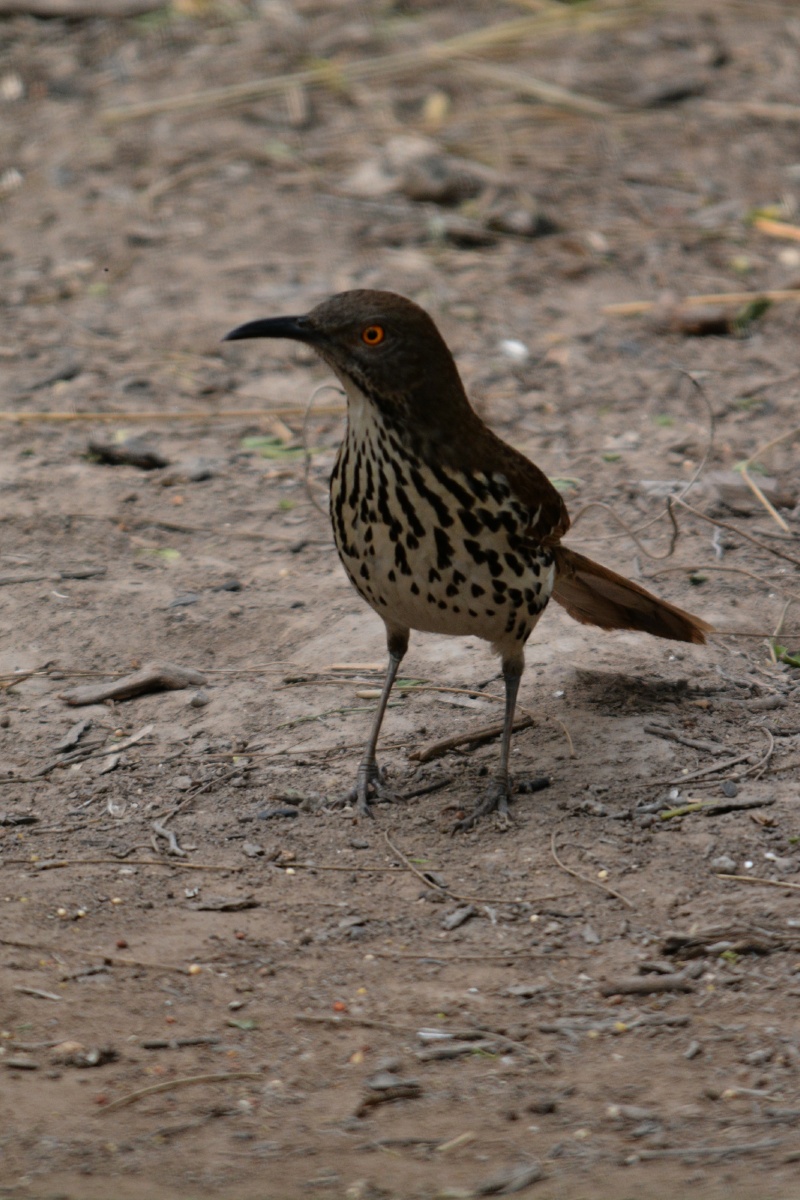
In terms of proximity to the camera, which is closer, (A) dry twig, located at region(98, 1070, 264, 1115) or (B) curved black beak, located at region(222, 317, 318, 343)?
(A) dry twig, located at region(98, 1070, 264, 1115)

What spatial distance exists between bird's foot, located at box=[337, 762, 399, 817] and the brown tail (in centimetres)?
82

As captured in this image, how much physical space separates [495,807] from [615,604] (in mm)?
842

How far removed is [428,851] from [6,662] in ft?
5.56

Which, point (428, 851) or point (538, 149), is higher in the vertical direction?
point (538, 149)

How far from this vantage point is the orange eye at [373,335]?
4012 millimetres

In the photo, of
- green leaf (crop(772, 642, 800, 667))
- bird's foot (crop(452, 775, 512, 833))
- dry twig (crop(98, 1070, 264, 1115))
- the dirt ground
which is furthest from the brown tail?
dry twig (crop(98, 1070, 264, 1115))

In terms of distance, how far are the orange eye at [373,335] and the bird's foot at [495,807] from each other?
1.25m

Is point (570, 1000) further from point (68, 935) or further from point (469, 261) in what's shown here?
point (469, 261)

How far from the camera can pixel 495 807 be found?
432 centimetres

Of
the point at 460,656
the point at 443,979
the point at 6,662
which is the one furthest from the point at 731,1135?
the point at 6,662

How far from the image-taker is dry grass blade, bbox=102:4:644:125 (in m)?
9.48

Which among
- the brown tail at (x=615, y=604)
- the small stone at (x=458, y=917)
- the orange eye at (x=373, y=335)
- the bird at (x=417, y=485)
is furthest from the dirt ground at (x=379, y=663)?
the orange eye at (x=373, y=335)

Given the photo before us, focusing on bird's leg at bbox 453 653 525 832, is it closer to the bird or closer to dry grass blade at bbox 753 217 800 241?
the bird

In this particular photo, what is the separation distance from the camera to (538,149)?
9047 mm
